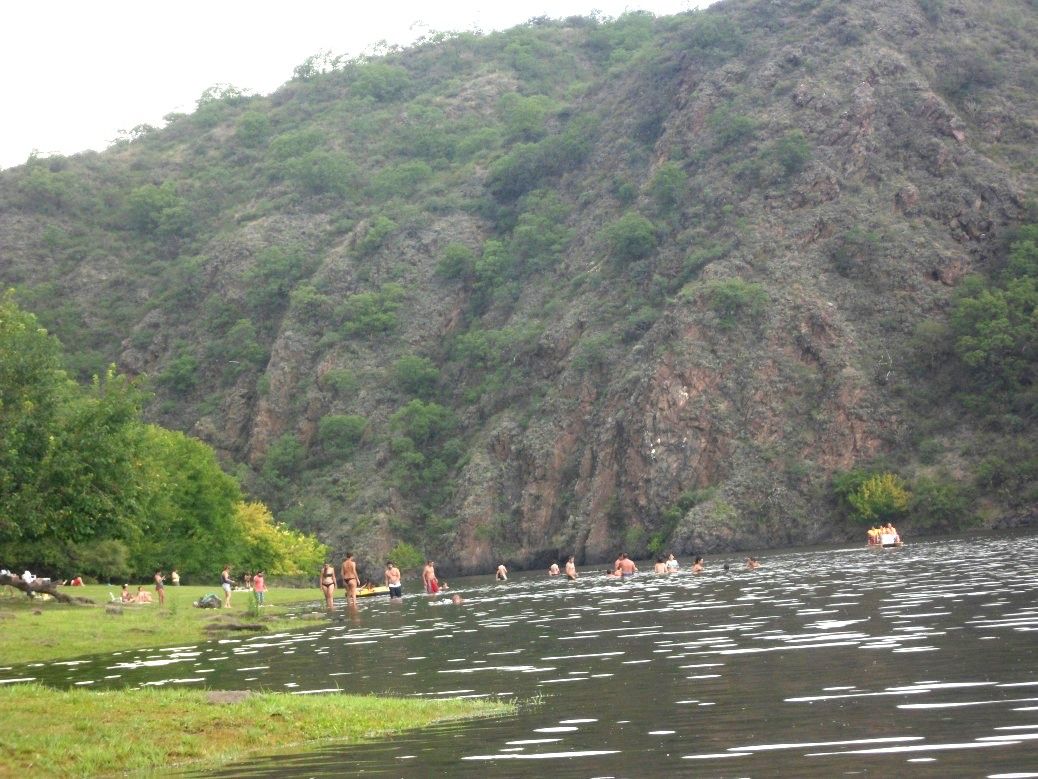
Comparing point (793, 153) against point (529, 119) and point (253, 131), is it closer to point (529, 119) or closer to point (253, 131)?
point (529, 119)

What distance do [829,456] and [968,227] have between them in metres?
26.3

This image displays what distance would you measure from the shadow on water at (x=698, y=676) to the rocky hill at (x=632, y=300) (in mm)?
61011

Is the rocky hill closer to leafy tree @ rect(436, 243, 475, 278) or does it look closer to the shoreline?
leafy tree @ rect(436, 243, 475, 278)

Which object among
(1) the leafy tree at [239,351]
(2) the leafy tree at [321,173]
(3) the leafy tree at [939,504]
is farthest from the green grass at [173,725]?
(2) the leafy tree at [321,173]

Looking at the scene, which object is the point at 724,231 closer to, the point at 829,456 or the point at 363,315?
the point at 829,456

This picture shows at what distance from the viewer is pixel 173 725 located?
16.7 m

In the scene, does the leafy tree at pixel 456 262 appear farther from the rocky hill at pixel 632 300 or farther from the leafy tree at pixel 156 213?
the leafy tree at pixel 156 213

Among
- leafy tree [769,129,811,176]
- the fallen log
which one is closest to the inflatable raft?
the fallen log

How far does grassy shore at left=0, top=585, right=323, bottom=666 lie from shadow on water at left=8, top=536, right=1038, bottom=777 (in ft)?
5.65

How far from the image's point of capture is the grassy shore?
1262 inches

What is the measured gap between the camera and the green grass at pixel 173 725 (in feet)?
49.5

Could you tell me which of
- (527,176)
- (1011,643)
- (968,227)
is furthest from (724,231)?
(1011,643)

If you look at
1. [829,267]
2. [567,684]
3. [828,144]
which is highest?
[828,144]

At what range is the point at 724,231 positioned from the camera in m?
120
